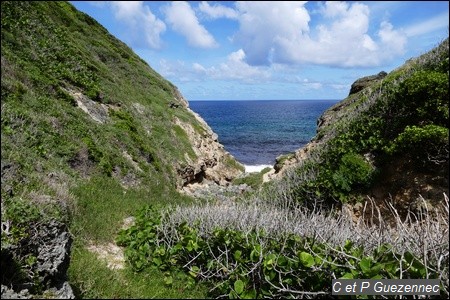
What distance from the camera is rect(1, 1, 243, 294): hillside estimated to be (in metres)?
6.86

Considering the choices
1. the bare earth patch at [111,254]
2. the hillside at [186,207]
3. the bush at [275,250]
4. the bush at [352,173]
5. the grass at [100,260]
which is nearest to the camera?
the bush at [275,250]

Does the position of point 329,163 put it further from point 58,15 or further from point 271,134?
point 271,134

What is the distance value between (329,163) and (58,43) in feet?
61.3

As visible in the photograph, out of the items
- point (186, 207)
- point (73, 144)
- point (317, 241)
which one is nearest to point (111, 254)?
point (186, 207)

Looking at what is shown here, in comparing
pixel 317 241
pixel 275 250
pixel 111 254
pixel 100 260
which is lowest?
pixel 111 254

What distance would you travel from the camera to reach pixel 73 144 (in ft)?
48.1

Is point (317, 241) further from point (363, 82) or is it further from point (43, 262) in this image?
point (363, 82)

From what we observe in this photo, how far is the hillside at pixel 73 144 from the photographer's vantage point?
22.5 feet

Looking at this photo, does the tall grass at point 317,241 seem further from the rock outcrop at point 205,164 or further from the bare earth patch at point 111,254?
the rock outcrop at point 205,164

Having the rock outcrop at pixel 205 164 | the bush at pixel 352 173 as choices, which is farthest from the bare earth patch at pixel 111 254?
the rock outcrop at pixel 205 164

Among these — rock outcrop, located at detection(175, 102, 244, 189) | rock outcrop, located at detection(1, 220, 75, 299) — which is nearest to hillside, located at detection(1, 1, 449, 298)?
rock outcrop, located at detection(1, 220, 75, 299)

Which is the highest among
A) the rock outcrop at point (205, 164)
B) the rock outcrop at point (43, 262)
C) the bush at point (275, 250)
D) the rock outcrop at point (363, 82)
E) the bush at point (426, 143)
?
the rock outcrop at point (363, 82)

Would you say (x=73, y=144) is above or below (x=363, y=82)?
below

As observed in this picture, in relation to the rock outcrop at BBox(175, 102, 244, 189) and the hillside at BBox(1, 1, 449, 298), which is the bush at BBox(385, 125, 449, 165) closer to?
the hillside at BBox(1, 1, 449, 298)
